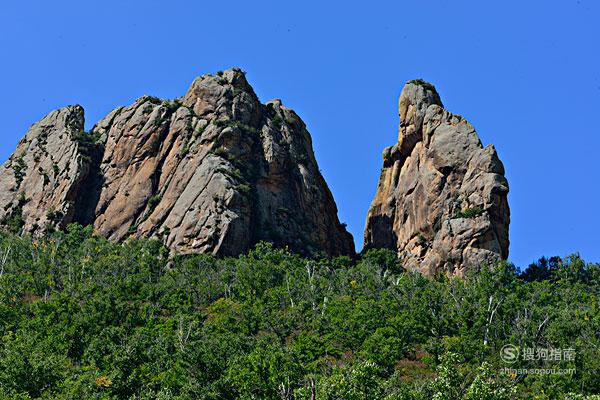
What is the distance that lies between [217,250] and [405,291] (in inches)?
1275

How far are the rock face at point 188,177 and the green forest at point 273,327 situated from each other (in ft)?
19.9

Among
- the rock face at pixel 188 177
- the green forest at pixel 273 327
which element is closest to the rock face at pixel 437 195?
the green forest at pixel 273 327

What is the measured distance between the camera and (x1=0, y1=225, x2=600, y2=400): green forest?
226 feet

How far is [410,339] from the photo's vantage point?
90.8 meters

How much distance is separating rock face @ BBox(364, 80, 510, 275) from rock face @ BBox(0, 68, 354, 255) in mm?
10518

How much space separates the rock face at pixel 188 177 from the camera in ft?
444

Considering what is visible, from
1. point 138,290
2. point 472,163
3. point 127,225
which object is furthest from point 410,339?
point 127,225

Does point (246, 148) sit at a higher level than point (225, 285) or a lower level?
higher

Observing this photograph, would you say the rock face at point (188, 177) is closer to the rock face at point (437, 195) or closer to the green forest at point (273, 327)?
the green forest at point (273, 327)

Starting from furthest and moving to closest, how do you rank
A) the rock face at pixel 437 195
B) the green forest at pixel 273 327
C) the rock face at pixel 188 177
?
the rock face at pixel 188 177 < the rock face at pixel 437 195 < the green forest at pixel 273 327

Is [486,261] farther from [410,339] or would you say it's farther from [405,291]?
[410,339]

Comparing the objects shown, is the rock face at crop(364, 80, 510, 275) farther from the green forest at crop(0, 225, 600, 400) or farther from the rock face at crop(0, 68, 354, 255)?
the rock face at crop(0, 68, 354, 255)

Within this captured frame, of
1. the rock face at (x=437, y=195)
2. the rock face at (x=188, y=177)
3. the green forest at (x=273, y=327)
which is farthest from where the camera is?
the rock face at (x=188, y=177)

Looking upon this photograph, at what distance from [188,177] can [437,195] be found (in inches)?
1525
